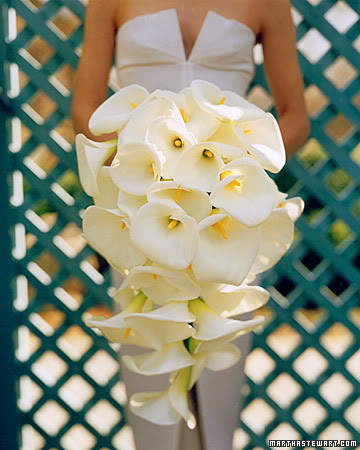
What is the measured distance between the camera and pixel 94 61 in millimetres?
Result: 1500

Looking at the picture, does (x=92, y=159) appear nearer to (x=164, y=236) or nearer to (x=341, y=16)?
(x=164, y=236)

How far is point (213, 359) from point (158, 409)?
10cm

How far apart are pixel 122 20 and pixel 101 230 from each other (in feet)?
2.69

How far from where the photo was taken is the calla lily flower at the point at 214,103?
0.77 meters

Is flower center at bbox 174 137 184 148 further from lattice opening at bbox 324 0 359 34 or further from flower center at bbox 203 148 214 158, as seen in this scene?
lattice opening at bbox 324 0 359 34

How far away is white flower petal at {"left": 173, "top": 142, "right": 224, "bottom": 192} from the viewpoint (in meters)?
0.74

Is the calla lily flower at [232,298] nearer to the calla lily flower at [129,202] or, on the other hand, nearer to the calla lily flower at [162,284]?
the calla lily flower at [162,284]

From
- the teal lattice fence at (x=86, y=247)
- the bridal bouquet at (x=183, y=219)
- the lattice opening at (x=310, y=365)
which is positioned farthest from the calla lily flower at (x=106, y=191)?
the lattice opening at (x=310, y=365)

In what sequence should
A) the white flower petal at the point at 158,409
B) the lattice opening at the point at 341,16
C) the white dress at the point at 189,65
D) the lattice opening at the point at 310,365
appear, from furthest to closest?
1. the lattice opening at the point at 310,365
2. the lattice opening at the point at 341,16
3. the white dress at the point at 189,65
4. the white flower petal at the point at 158,409

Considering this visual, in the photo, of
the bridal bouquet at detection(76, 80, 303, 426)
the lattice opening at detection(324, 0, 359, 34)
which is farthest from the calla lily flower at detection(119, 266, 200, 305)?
the lattice opening at detection(324, 0, 359, 34)

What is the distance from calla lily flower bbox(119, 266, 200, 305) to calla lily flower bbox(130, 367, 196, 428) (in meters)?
0.12

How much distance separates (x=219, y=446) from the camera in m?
1.45

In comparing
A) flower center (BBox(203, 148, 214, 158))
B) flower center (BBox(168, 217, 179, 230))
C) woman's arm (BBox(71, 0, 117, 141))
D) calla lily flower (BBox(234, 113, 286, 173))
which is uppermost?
calla lily flower (BBox(234, 113, 286, 173))

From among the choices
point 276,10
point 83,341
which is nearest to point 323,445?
point 276,10
